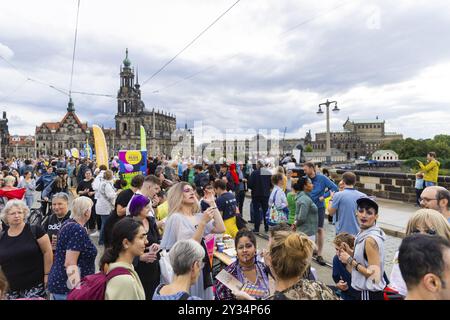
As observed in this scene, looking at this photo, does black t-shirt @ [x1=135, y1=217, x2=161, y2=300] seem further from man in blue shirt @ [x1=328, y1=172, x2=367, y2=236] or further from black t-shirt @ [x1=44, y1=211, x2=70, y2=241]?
man in blue shirt @ [x1=328, y1=172, x2=367, y2=236]

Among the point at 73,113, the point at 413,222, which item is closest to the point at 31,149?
the point at 73,113

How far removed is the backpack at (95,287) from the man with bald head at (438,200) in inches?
140

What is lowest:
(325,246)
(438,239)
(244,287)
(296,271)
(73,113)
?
(325,246)

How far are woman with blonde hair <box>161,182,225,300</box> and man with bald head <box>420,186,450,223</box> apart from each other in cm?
250

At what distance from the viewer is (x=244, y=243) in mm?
3211

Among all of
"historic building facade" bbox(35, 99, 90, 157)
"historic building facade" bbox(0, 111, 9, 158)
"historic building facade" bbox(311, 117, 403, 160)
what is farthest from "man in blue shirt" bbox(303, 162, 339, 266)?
"historic building facade" bbox(311, 117, 403, 160)

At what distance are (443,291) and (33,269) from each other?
3.47m

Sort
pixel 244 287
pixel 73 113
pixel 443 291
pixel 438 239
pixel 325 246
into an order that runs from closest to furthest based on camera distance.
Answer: pixel 443 291
pixel 438 239
pixel 244 287
pixel 325 246
pixel 73 113

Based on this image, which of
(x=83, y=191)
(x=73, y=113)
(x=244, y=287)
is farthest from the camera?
(x=73, y=113)

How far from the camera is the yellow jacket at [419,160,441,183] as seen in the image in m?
10.1

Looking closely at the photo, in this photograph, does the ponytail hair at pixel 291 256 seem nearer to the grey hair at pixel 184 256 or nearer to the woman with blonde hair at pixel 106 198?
the grey hair at pixel 184 256

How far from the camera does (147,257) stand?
11.3 feet

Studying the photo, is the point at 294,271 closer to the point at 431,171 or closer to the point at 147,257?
the point at 147,257

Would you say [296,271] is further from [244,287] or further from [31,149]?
[31,149]
